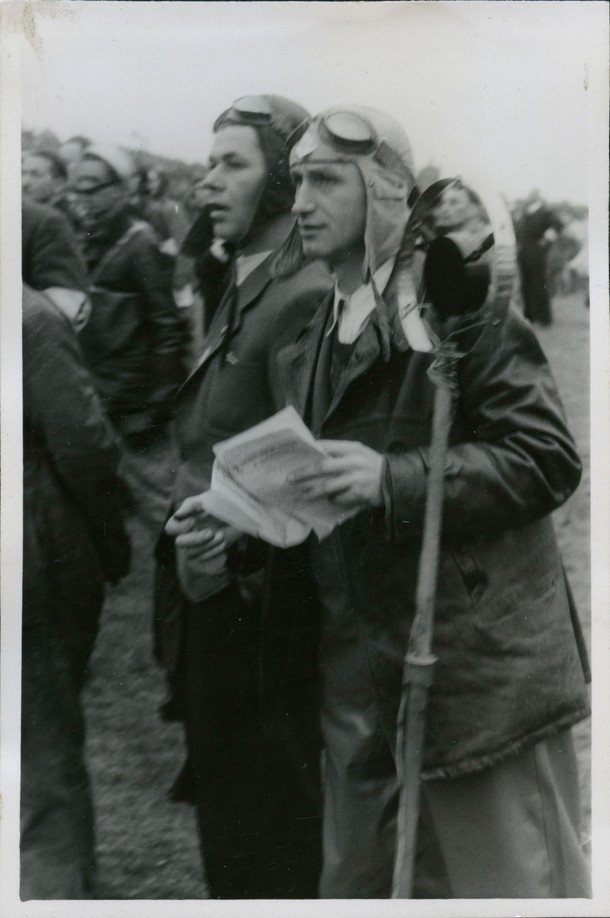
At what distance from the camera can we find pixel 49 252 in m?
1.92

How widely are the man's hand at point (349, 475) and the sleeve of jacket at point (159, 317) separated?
1.39 ft

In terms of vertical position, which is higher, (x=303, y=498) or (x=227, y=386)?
(x=227, y=386)

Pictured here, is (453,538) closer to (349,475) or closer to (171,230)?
(349,475)

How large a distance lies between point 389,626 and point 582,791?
0.69 meters

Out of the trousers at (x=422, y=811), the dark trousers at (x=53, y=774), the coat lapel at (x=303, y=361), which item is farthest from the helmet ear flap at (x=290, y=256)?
the dark trousers at (x=53, y=774)

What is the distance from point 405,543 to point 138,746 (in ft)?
2.84

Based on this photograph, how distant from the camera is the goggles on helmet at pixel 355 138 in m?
1.88

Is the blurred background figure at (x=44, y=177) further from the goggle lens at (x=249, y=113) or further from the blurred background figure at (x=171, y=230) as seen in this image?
the goggle lens at (x=249, y=113)

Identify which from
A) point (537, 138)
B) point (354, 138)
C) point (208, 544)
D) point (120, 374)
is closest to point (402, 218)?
point (354, 138)

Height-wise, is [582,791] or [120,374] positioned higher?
[120,374]

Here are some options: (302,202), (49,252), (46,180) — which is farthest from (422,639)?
(46,180)

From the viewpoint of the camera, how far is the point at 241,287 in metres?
1.90

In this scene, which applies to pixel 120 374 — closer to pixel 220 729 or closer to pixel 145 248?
pixel 145 248

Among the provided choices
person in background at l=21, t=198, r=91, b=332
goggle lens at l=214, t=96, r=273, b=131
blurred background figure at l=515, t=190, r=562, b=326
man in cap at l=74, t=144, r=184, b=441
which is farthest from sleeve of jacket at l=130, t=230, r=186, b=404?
blurred background figure at l=515, t=190, r=562, b=326
